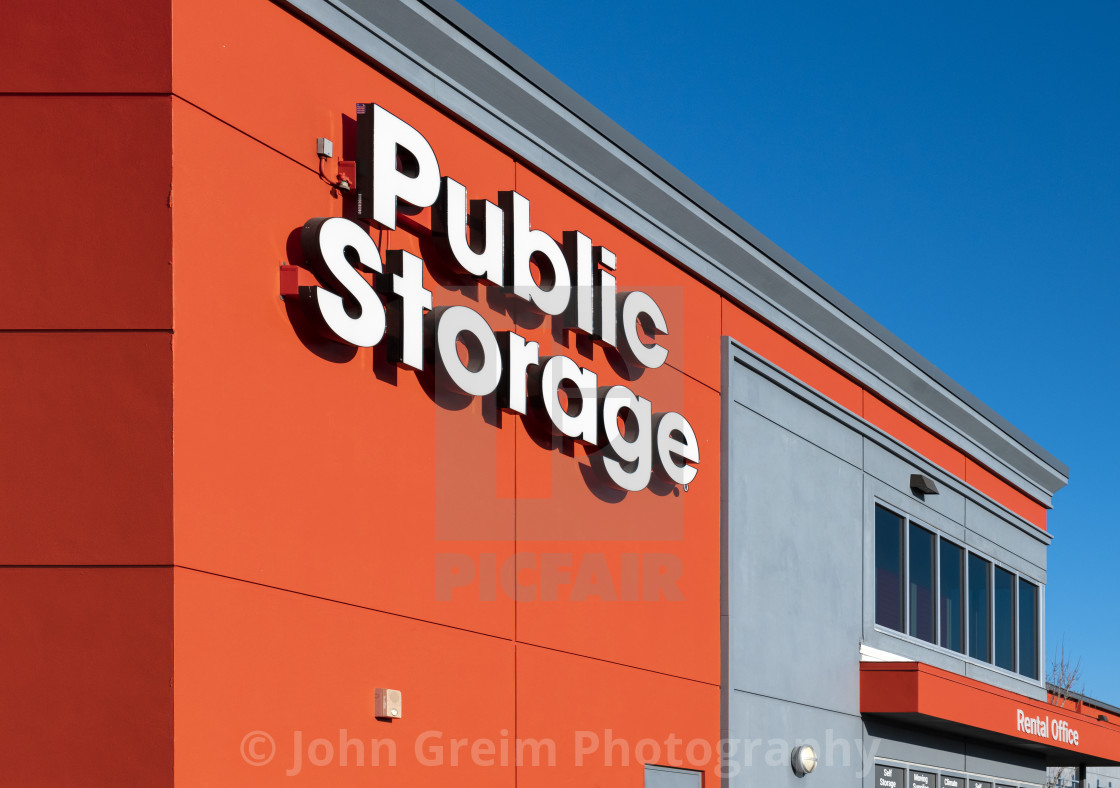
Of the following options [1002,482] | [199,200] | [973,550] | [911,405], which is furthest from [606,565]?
[1002,482]

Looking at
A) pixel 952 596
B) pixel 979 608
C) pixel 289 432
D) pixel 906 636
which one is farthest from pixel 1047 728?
pixel 289 432

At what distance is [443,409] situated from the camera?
11320 millimetres

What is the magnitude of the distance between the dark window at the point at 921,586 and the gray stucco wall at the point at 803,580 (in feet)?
0.91

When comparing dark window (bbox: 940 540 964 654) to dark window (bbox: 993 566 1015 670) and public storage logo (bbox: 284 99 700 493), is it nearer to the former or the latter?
dark window (bbox: 993 566 1015 670)

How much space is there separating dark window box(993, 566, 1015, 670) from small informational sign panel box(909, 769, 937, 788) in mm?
4398

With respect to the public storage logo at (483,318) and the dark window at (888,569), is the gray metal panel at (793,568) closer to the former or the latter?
the dark window at (888,569)

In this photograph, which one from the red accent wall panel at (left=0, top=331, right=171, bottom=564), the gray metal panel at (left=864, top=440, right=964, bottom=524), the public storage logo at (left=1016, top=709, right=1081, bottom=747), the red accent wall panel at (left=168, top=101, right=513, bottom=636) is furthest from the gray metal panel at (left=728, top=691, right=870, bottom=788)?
the red accent wall panel at (left=0, top=331, right=171, bottom=564)

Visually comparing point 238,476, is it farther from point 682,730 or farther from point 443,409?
point 682,730

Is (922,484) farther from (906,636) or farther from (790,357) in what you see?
(790,357)

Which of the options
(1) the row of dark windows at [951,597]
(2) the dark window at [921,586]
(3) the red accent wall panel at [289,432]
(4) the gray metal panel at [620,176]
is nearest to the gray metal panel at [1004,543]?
(1) the row of dark windows at [951,597]

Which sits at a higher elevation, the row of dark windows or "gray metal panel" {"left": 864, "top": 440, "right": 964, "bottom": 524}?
"gray metal panel" {"left": 864, "top": 440, "right": 964, "bottom": 524}

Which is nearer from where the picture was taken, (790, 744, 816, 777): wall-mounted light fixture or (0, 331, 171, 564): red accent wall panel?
(0, 331, 171, 564): red accent wall panel

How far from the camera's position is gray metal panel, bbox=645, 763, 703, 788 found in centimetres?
1380

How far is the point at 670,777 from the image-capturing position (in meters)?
14.2
